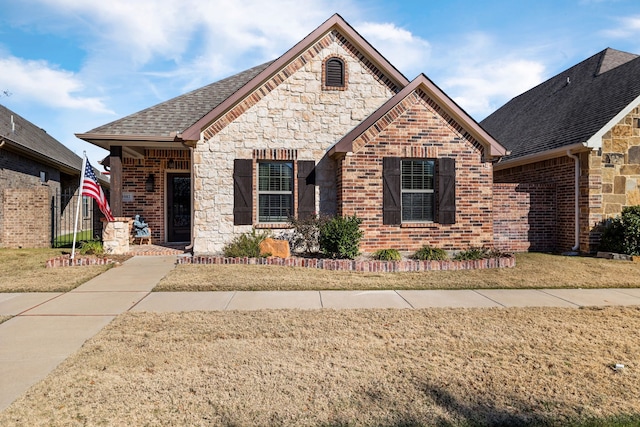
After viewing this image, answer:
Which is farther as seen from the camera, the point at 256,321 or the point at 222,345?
the point at 256,321

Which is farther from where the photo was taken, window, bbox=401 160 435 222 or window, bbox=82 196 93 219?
window, bbox=82 196 93 219

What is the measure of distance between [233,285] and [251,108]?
17.9ft

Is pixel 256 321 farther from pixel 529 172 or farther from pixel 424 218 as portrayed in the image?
pixel 529 172

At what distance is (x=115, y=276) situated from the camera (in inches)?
303

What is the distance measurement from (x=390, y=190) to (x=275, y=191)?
3083 mm

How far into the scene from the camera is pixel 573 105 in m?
13.4

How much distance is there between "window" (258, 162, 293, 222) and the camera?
407 inches

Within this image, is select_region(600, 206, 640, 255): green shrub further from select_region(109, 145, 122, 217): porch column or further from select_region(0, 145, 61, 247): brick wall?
select_region(0, 145, 61, 247): brick wall

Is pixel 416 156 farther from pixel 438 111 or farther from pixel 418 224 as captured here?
pixel 418 224

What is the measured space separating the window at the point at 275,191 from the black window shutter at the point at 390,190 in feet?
8.27

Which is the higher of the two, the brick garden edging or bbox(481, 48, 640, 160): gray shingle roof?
bbox(481, 48, 640, 160): gray shingle roof

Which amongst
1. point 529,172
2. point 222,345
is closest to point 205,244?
point 222,345

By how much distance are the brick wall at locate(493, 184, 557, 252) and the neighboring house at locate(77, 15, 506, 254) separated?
144 centimetres

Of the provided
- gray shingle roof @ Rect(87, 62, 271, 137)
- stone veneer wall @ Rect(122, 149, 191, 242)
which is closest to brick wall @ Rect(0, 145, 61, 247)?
stone veneer wall @ Rect(122, 149, 191, 242)
